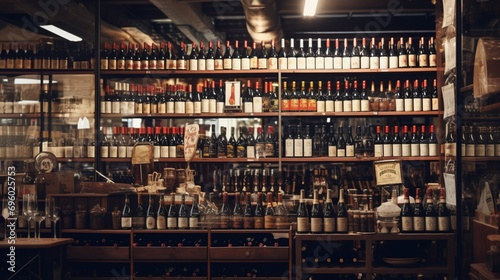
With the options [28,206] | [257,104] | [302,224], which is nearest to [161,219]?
[28,206]

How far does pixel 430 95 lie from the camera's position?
21.5 feet

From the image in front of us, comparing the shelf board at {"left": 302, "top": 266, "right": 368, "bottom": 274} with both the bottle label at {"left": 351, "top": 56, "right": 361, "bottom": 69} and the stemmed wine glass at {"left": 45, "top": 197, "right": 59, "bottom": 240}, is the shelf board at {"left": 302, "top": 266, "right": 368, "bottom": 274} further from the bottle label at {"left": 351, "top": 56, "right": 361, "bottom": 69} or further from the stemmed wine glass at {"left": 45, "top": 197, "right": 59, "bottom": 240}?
the bottle label at {"left": 351, "top": 56, "right": 361, "bottom": 69}

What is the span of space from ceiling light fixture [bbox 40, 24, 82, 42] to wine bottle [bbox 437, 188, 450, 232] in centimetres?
508

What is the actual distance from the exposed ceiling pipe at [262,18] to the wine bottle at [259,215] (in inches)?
82.3

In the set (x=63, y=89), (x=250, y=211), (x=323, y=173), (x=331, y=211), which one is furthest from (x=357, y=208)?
(x=63, y=89)

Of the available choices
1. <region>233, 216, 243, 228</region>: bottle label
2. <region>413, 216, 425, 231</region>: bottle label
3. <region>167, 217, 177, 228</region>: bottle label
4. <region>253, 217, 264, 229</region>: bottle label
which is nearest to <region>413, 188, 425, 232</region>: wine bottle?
<region>413, 216, 425, 231</region>: bottle label

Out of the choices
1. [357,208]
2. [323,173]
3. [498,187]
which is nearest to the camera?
[498,187]

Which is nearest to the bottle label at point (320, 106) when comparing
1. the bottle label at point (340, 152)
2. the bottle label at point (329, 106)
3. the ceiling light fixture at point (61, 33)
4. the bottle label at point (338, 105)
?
the bottle label at point (329, 106)

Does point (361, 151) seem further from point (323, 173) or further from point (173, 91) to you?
point (173, 91)

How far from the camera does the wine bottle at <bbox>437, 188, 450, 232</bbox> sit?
4.73 m

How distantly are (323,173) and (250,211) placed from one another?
205cm

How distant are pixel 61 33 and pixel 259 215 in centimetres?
425

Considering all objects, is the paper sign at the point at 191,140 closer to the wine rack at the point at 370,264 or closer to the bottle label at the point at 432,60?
the wine rack at the point at 370,264

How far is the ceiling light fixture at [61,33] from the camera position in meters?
7.62
